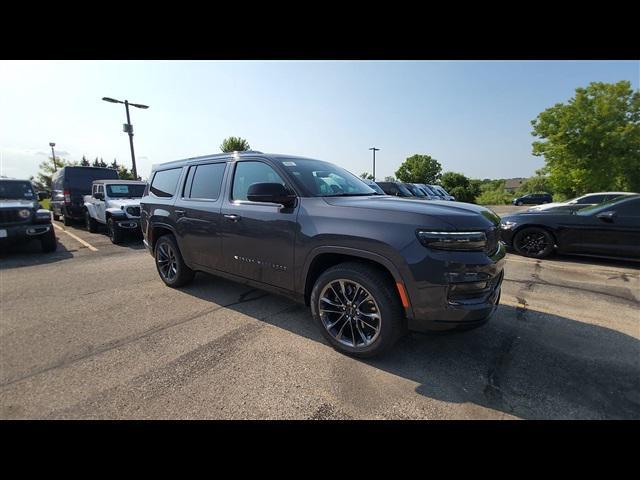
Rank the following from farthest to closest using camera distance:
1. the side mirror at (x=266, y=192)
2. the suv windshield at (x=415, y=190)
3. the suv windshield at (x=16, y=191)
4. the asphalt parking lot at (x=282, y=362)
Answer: the suv windshield at (x=415, y=190)
the suv windshield at (x=16, y=191)
the side mirror at (x=266, y=192)
the asphalt parking lot at (x=282, y=362)

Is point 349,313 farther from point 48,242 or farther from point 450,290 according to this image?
point 48,242

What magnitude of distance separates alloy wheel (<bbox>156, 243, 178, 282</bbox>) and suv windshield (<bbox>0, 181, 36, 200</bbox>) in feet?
18.3

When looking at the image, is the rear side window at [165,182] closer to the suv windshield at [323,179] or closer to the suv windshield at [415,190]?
the suv windshield at [323,179]

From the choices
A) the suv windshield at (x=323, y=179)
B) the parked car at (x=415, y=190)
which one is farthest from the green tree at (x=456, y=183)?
the suv windshield at (x=323, y=179)

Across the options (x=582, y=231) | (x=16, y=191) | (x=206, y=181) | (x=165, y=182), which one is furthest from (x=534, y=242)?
(x=16, y=191)

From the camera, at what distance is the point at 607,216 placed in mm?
5789

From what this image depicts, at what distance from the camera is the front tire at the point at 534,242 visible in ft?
21.1

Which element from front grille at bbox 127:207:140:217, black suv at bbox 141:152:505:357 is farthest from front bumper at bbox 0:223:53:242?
black suv at bbox 141:152:505:357

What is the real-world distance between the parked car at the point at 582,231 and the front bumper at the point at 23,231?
9998 mm
